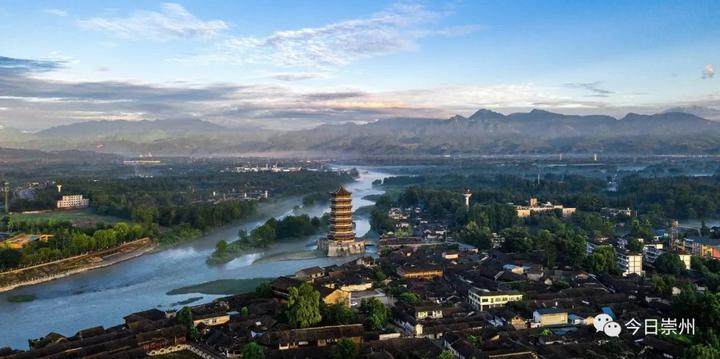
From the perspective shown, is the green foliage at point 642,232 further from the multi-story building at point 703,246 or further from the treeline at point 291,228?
the treeline at point 291,228

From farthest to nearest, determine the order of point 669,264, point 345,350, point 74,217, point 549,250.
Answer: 1. point 74,217
2. point 549,250
3. point 669,264
4. point 345,350

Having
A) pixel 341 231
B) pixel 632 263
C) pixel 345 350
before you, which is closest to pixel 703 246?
pixel 632 263

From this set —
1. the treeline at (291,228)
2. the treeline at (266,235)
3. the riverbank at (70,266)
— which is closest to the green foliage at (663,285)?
the treeline at (266,235)

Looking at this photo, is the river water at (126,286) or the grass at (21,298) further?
the grass at (21,298)

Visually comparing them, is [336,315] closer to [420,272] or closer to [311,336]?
[311,336]

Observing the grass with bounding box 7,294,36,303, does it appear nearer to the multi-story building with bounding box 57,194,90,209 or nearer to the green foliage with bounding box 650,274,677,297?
the green foliage with bounding box 650,274,677,297
